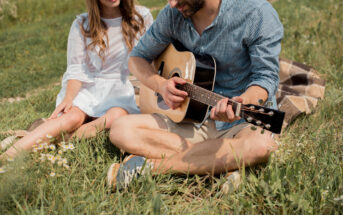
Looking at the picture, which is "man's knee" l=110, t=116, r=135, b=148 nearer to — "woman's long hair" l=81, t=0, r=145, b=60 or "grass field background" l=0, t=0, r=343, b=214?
"grass field background" l=0, t=0, r=343, b=214

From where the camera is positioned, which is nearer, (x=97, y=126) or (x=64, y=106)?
(x=97, y=126)

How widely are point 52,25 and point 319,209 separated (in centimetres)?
1043

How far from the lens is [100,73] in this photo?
359cm

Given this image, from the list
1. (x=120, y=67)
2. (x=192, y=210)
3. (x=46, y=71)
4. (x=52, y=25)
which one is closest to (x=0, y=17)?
(x=52, y=25)

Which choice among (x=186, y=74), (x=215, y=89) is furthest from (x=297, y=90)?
(x=186, y=74)

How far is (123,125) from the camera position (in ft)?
8.69

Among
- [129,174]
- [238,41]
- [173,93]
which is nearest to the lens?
[129,174]

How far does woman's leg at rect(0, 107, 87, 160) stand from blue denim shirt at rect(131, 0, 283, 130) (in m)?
1.06

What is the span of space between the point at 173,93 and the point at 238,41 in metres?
0.61

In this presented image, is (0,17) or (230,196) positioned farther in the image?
(0,17)

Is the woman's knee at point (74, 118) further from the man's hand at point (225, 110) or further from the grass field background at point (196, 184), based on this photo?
the man's hand at point (225, 110)

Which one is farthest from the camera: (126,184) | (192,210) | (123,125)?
(123,125)

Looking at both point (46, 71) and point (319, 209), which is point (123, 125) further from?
point (46, 71)

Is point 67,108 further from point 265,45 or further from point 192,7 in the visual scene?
point 265,45
